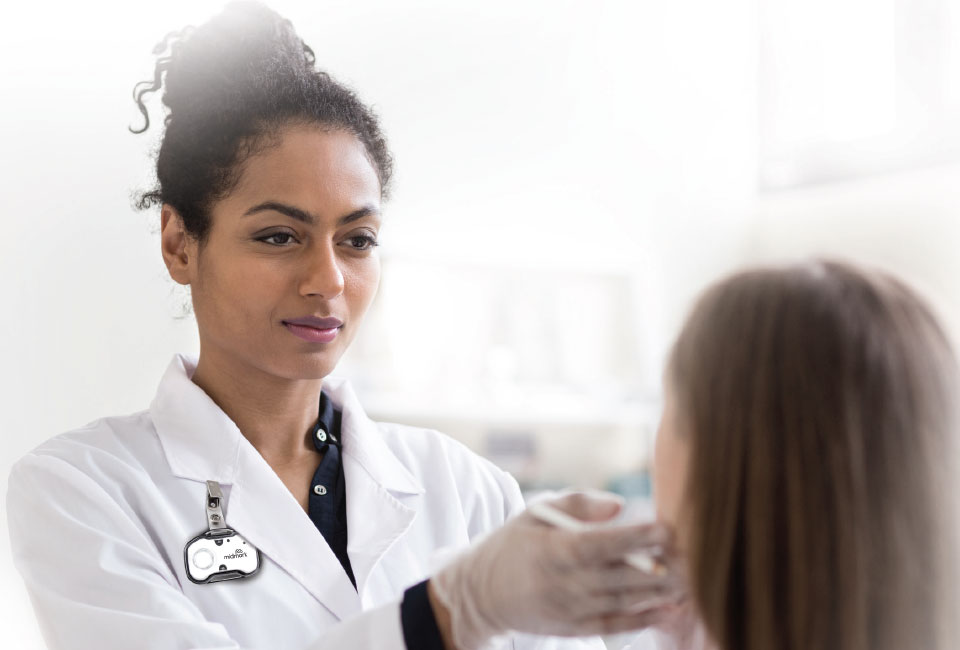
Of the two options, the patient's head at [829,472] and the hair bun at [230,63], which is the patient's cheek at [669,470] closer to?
the patient's head at [829,472]

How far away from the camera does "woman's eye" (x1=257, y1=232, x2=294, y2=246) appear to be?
1.23 metres

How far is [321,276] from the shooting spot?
123 centimetres

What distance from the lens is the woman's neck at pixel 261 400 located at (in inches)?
51.9

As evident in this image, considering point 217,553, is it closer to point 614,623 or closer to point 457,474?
point 457,474

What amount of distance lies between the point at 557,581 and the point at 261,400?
629 mm

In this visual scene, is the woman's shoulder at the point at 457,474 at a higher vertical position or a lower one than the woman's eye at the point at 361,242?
lower

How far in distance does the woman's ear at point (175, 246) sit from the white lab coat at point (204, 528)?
13cm

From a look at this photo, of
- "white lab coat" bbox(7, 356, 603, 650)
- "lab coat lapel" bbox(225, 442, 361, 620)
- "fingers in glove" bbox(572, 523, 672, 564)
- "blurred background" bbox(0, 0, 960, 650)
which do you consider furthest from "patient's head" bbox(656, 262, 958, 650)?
"blurred background" bbox(0, 0, 960, 650)

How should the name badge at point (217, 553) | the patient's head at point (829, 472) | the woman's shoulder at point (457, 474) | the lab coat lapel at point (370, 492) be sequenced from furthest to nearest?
the woman's shoulder at point (457, 474) < the lab coat lapel at point (370, 492) < the name badge at point (217, 553) < the patient's head at point (829, 472)

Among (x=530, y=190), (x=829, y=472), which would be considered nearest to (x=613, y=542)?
(x=829, y=472)

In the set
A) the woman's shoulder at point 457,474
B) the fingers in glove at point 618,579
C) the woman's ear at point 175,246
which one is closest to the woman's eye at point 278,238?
the woman's ear at point 175,246

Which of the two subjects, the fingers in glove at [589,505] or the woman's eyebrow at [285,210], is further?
the woman's eyebrow at [285,210]

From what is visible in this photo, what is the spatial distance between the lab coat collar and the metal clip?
0.04ft

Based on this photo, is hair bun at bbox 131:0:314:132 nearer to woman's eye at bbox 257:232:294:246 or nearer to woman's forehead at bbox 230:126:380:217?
woman's forehead at bbox 230:126:380:217
